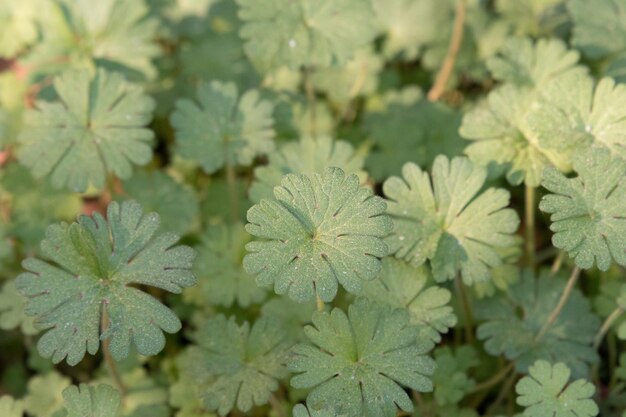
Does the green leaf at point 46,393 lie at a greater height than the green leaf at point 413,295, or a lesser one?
lesser

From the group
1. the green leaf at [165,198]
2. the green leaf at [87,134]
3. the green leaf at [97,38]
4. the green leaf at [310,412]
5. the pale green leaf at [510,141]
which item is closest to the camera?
the green leaf at [310,412]

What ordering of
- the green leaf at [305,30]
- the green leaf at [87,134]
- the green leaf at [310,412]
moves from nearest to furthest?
the green leaf at [310,412] → the green leaf at [87,134] → the green leaf at [305,30]

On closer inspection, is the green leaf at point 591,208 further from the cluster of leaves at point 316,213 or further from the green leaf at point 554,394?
the green leaf at point 554,394

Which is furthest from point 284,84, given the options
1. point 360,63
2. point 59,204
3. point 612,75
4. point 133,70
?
point 612,75

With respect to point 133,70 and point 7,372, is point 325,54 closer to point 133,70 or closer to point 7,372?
point 133,70

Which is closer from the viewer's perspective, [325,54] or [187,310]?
[325,54]

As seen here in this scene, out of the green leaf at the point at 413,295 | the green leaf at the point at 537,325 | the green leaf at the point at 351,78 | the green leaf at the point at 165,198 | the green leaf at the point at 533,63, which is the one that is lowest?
the green leaf at the point at 537,325

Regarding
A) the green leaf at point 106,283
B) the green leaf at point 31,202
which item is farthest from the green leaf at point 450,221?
the green leaf at point 31,202
